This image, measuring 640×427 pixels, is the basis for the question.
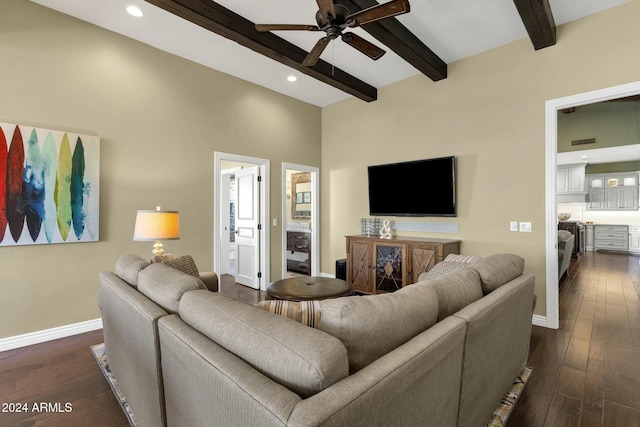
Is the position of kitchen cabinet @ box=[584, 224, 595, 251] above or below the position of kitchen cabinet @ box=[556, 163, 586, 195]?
below

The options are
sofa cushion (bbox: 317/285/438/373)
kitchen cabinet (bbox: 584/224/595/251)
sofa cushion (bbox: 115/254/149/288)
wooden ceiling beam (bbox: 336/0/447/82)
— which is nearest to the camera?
sofa cushion (bbox: 317/285/438/373)

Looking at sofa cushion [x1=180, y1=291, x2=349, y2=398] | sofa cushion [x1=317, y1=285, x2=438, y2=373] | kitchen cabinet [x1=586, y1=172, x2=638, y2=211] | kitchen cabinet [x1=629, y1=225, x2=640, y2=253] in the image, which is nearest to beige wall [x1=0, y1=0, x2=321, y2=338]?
sofa cushion [x1=180, y1=291, x2=349, y2=398]

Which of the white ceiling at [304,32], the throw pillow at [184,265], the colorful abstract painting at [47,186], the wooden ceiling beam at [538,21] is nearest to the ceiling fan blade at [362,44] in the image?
the white ceiling at [304,32]

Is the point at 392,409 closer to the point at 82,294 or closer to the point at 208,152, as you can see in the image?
the point at 82,294

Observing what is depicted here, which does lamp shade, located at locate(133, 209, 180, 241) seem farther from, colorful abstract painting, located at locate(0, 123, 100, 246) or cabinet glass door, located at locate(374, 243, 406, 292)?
cabinet glass door, located at locate(374, 243, 406, 292)

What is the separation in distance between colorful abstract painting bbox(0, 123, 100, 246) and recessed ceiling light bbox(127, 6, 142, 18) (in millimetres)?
1321

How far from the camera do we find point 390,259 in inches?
164

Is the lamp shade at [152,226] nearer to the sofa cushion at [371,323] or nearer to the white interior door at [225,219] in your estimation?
the sofa cushion at [371,323]

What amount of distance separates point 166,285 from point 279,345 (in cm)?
91

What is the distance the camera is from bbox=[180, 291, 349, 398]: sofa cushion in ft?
2.73

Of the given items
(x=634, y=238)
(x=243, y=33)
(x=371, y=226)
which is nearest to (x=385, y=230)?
(x=371, y=226)

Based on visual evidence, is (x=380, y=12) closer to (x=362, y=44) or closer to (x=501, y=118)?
(x=362, y=44)

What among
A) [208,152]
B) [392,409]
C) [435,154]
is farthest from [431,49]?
[392,409]

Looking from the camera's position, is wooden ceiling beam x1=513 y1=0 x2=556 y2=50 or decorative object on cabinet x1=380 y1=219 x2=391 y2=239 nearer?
wooden ceiling beam x1=513 y1=0 x2=556 y2=50
